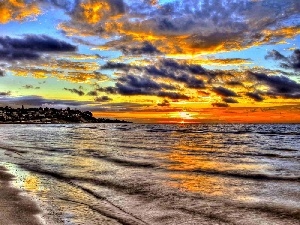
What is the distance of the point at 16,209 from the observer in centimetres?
885

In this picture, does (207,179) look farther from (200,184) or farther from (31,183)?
(31,183)

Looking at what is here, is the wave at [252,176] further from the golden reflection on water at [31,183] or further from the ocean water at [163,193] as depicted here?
the golden reflection on water at [31,183]

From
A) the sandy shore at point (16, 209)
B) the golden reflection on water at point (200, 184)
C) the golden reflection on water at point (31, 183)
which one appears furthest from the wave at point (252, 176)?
the sandy shore at point (16, 209)

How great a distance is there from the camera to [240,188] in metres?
Result: 13.1

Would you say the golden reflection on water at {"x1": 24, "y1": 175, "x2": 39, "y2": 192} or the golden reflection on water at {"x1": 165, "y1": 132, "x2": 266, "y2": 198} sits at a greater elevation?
the golden reflection on water at {"x1": 24, "y1": 175, "x2": 39, "y2": 192}

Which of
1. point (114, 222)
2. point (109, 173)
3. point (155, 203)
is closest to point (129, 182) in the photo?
point (109, 173)

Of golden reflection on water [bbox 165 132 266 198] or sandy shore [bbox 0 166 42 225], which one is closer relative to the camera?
sandy shore [bbox 0 166 42 225]

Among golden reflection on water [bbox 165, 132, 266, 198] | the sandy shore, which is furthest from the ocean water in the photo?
the sandy shore

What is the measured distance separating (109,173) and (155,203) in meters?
6.80

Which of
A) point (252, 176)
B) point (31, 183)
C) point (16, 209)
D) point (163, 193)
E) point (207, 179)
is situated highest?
point (16, 209)

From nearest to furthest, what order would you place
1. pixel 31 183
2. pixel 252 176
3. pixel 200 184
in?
1. pixel 31 183
2. pixel 200 184
3. pixel 252 176

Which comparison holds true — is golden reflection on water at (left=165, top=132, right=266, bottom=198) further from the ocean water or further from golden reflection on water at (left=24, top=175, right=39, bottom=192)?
golden reflection on water at (left=24, top=175, right=39, bottom=192)

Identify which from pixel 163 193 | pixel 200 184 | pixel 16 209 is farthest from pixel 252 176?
pixel 16 209

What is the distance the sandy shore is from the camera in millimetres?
7766
